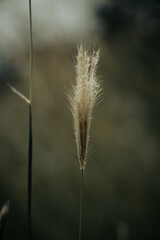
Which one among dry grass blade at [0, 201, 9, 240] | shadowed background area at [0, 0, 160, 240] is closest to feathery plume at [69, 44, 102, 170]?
dry grass blade at [0, 201, 9, 240]

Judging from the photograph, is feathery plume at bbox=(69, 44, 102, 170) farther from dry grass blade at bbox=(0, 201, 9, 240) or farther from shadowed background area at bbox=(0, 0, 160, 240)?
shadowed background area at bbox=(0, 0, 160, 240)

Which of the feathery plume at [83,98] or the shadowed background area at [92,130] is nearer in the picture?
the feathery plume at [83,98]

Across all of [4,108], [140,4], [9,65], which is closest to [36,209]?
[4,108]

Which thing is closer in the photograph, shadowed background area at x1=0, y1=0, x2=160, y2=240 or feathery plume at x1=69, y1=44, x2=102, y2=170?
feathery plume at x1=69, y1=44, x2=102, y2=170

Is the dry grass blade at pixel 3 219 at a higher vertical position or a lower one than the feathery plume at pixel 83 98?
lower

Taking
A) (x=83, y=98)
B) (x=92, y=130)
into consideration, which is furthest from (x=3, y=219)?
(x=92, y=130)

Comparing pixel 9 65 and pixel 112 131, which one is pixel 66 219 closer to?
pixel 112 131

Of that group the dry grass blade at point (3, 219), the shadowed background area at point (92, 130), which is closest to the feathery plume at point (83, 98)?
the dry grass blade at point (3, 219)

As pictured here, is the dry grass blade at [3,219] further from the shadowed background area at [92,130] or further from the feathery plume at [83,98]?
the shadowed background area at [92,130]
